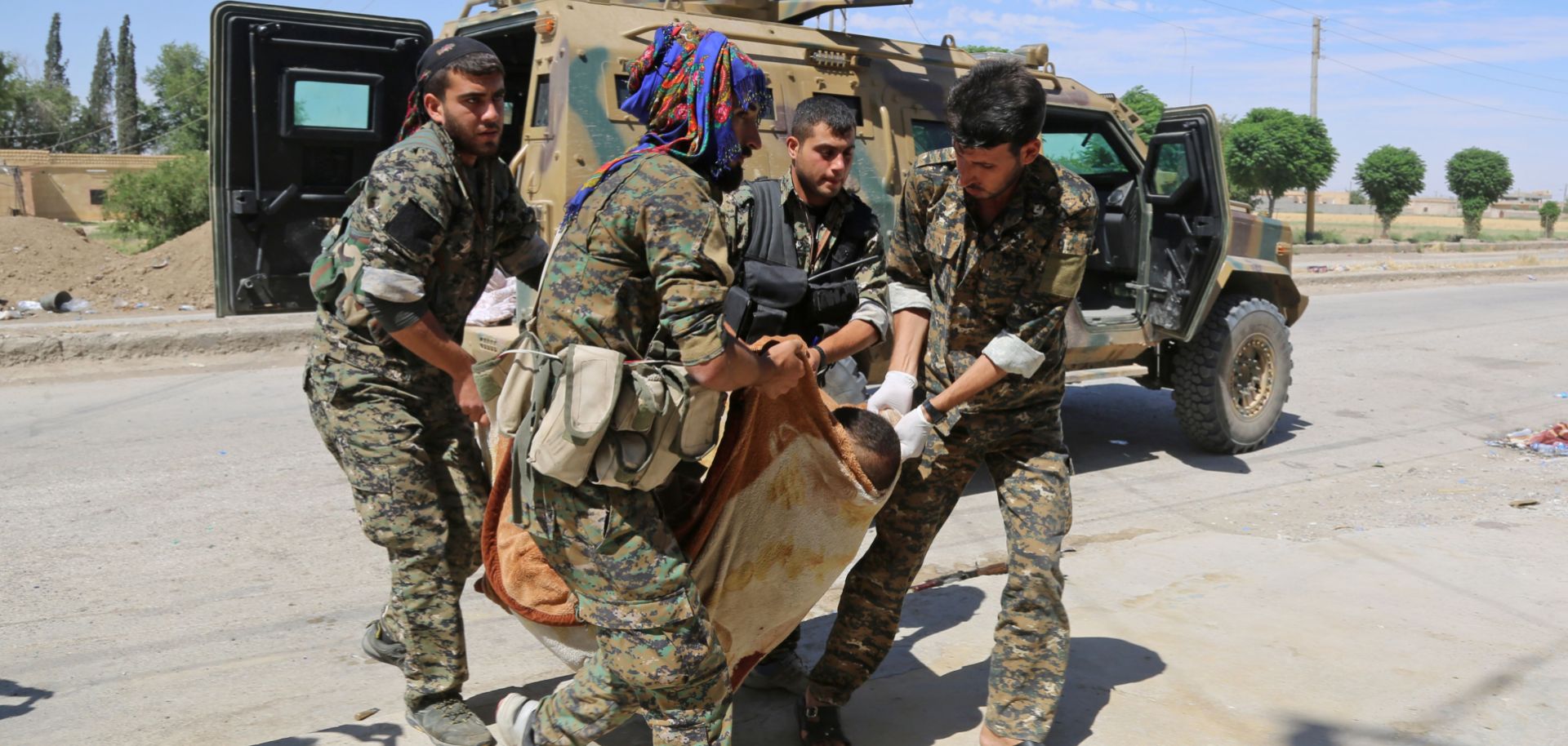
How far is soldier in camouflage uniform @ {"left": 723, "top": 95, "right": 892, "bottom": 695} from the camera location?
129 inches

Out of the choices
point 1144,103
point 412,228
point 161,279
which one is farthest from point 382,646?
point 1144,103

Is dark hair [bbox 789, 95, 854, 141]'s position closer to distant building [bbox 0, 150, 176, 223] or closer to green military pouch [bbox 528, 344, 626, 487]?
green military pouch [bbox 528, 344, 626, 487]

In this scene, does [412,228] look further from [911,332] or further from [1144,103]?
[1144,103]

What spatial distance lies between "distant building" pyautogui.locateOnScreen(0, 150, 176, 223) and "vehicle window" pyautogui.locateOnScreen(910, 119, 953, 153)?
126ft

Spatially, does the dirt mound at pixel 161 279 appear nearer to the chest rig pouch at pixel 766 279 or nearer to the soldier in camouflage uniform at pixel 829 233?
the soldier in camouflage uniform at pixel 829 233

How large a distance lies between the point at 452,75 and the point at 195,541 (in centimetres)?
286

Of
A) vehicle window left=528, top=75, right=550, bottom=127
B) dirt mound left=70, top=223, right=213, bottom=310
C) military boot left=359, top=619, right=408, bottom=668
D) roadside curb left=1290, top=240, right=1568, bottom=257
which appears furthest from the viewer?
roadside curb left=1290, top=240, right=1568, bottom=257

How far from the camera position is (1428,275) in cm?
2097

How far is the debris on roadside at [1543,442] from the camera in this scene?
24.6 feet

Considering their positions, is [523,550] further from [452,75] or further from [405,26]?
[405,26]

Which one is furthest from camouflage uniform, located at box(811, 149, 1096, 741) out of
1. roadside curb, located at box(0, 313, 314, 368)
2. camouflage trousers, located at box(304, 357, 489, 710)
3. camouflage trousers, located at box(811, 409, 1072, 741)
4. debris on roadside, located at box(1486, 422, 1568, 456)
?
roadside curb, located at box(0, 313, 314, 368)

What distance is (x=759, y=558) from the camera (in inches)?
114

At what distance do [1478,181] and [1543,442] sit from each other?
41.7m

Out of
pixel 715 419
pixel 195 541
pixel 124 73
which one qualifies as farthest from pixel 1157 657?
pixel 124 73
